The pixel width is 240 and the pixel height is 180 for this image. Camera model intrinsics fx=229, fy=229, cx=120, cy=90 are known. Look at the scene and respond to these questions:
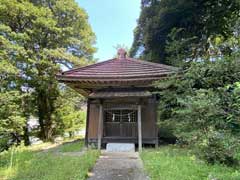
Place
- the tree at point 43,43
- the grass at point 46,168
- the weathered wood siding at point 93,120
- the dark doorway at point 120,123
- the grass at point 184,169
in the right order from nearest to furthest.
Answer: the grass at point 184,169 < the grass at point 46,168 < the dark doorway at point 120,123 < the weathered wood siding at point 93,120 < the tree at point 43,43

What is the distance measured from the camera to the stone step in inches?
335

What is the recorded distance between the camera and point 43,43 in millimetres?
12953

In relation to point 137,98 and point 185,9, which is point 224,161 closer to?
point 137,98

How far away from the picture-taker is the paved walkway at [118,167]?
514cm

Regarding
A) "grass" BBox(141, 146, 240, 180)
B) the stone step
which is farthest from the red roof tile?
"grass" BBox(141, 146, 240, 180)

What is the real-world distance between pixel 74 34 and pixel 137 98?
24.5ft

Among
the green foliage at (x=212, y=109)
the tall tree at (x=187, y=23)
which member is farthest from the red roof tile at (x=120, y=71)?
the tall tree at (x=187, y=23)

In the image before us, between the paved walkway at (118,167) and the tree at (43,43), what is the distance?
666 centimetres

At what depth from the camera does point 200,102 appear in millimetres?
4438

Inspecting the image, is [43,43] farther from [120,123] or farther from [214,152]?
[214,152]

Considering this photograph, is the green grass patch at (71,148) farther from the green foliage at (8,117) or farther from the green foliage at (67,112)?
the green foliage at (67,112)

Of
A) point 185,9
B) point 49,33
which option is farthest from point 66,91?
point 185,9

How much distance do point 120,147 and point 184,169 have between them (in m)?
3.71

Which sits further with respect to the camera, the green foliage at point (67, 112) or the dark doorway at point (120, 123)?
the green foliage at point (67, 112)
